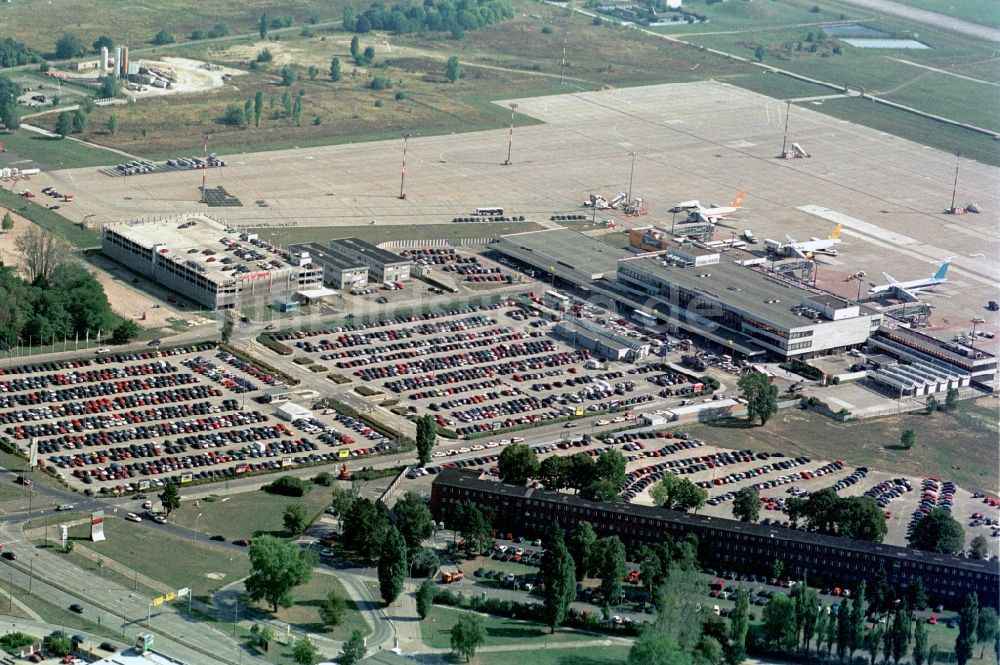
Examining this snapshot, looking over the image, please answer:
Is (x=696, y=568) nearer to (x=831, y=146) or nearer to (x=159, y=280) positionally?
(x=159, y=280)

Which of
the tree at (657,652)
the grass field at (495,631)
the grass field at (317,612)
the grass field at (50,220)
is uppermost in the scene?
the tree at (657,652)

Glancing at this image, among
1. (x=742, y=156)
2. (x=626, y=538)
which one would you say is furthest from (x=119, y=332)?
(x=742, y=156)

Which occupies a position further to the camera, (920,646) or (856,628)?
(856,628)

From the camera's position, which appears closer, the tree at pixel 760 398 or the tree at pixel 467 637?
the tree at pixel 467 637

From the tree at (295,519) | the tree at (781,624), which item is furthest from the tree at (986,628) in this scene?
the tree at (295,519)

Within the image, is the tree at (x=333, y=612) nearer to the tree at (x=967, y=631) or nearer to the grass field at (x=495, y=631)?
the grass field at (x=495, y=631)

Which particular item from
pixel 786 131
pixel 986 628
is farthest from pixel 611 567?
pixel 786 131

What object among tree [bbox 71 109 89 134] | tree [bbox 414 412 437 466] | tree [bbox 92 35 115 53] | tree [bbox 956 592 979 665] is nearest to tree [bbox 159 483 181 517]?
tree [bbox 414 412 437 466]

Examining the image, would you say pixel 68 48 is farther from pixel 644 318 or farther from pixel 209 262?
pixel 644 318
